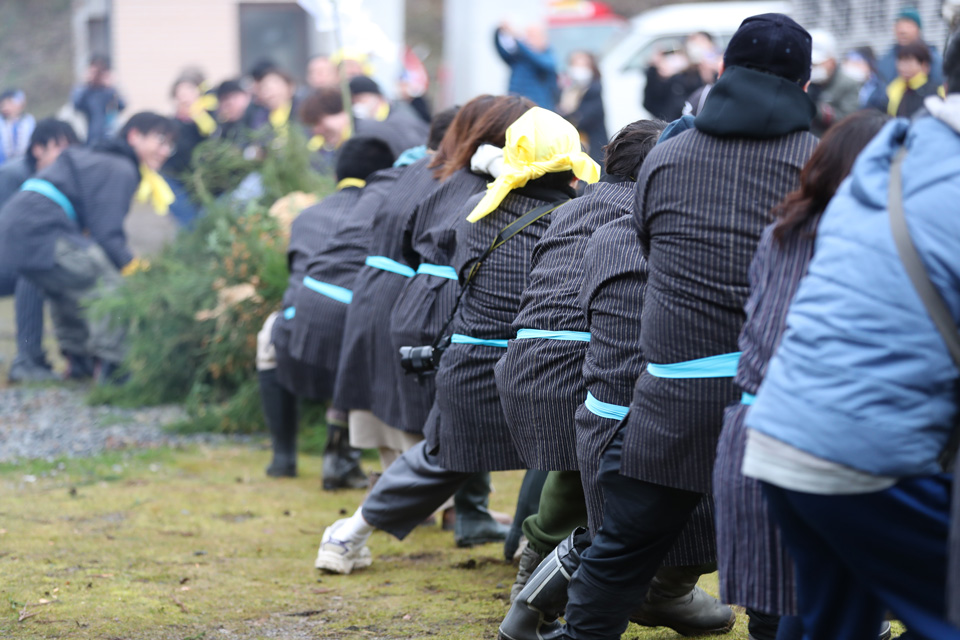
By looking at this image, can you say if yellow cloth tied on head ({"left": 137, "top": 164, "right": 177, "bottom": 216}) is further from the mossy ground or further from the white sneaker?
the white sneaker

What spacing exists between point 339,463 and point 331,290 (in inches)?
40.6

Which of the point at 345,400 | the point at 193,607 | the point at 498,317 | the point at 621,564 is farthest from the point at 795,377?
the point at 345,400

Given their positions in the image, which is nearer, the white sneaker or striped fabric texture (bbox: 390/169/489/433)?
striped fabric texture (bbox: 390/169/489/433)

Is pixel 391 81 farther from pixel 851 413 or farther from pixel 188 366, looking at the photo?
pixel 851 413

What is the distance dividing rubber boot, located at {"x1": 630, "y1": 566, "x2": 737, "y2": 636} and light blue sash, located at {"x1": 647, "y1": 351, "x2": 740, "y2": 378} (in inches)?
39.8

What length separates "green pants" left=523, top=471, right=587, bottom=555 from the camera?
12.1 feet

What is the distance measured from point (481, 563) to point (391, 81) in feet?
45.2

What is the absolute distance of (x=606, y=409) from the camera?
3078 mm

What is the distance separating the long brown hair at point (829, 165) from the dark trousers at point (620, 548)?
2.76 ft

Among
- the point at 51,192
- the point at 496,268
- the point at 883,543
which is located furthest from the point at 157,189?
the point at 883,543

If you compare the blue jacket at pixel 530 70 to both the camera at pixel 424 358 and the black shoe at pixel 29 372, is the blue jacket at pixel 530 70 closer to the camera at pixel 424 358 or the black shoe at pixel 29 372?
the black shoe at pixel 29 372

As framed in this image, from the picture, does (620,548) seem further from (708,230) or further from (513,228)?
(513,228)

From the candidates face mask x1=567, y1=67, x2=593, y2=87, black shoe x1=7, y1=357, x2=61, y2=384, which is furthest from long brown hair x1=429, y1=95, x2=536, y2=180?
face mask x1=567, y1=67, x2=593, y2=87

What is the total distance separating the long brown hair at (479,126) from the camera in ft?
13.5
